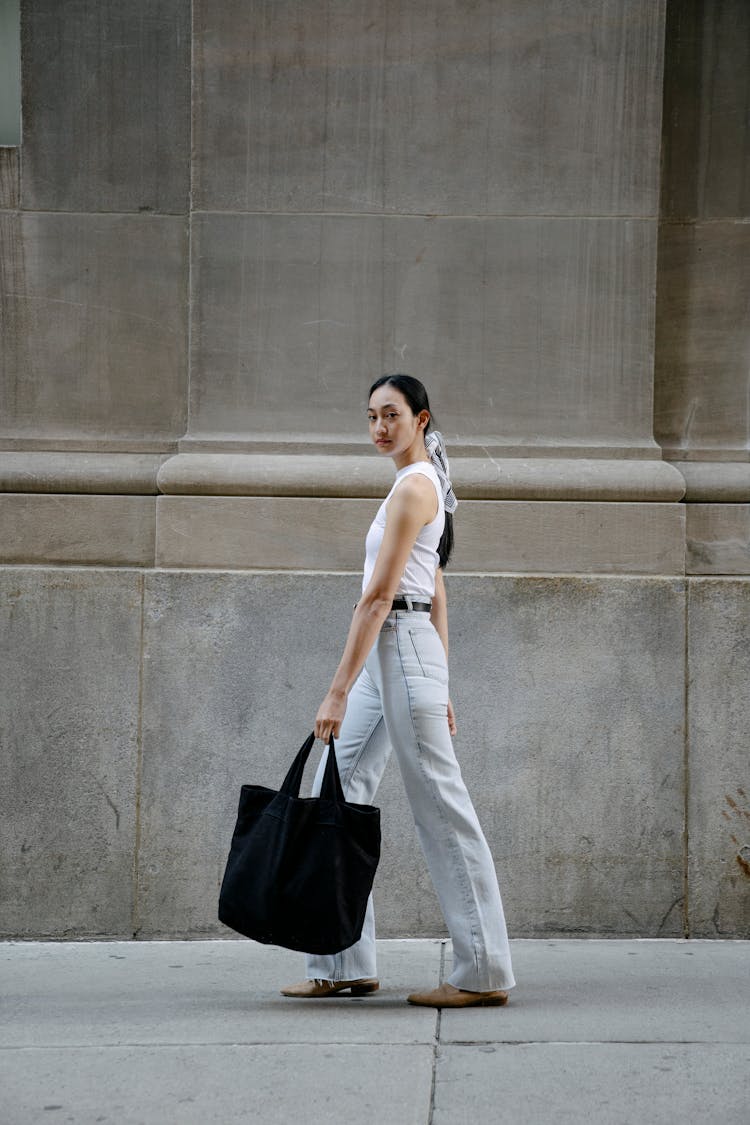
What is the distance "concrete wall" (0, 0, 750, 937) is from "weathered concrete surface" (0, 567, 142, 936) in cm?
1

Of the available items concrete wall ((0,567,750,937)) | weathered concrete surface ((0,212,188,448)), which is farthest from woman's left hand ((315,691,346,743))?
weathered concrete surface ((0,212,188,448))

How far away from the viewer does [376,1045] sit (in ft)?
12.8

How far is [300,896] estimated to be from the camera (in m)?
4.10

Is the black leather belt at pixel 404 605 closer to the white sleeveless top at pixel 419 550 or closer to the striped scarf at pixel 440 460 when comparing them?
the white sleeveless top at pixel 419 550

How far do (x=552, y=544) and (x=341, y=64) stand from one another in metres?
2.30

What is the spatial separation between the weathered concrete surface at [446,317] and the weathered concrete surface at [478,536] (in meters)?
0.32

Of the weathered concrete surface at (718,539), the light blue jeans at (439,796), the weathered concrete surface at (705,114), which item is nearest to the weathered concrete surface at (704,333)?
the weathered concrete surface at (705,114)

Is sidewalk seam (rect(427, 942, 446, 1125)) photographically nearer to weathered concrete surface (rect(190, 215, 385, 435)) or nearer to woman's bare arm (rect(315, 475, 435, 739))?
woman's bare arm (rect(315, 475, 435, 739))

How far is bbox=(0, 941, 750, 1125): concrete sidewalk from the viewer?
11.2 ft

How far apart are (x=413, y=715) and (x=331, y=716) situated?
284 mm

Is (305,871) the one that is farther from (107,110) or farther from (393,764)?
(107,110)

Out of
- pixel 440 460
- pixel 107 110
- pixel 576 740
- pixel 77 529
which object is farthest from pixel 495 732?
pixel 107 110

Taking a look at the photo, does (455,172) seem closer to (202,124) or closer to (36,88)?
(202,124)

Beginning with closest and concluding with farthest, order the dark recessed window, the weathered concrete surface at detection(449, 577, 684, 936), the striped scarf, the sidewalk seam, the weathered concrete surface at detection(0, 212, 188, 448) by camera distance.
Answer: the sidewalk seam → the striped scarf → the weathered concrete surface at detection(449, 577, 684, 936) → the weathered concrete surface at detection(0, 212, 188, 448) → the dark recessed window
